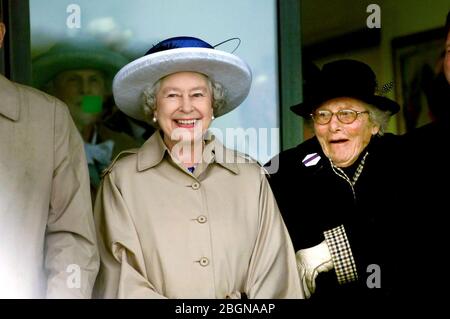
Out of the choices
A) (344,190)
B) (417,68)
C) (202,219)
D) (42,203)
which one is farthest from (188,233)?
(417,68)

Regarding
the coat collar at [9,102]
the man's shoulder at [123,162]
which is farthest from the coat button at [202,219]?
the coat collar at [9,102]

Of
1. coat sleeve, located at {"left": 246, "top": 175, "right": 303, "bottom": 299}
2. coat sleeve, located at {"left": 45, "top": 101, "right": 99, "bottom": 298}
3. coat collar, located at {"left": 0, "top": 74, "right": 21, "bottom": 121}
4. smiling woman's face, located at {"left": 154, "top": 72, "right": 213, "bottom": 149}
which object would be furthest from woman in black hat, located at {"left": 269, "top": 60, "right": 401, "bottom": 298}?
coat collar, located at {"left": 0, "top": 74, "right": 21, "bottom": 121}

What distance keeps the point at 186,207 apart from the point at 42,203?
728 millimetres

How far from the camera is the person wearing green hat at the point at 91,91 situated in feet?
21.4

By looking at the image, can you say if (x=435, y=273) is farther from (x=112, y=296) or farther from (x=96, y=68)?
(x=96, y=68)

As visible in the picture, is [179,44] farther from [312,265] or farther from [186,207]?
[312,265]

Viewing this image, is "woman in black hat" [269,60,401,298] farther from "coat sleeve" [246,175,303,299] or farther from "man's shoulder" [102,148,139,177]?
"man's shoulder" [102,148,139,177]

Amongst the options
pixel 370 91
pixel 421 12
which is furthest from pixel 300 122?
pixel 421 12

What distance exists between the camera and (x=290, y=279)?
5637 mm

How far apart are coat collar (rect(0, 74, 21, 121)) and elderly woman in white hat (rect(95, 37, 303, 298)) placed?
563mm

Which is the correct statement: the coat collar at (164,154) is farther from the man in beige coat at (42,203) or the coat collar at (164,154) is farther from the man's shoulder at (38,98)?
the man's shoulder at (38,98)

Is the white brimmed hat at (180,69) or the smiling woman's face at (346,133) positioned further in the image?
the smiling woman's face at (346,133)

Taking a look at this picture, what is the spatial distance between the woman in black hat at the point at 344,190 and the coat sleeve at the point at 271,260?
0.61ft

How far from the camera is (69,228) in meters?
5.38
